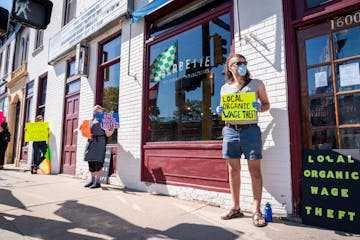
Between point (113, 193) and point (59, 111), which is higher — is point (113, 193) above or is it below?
below

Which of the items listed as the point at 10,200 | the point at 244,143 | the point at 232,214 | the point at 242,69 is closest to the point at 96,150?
the point at 10,200

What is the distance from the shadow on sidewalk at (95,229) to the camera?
2602 mm

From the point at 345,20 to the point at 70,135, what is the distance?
6.97 metres

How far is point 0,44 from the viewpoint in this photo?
15.7 metres

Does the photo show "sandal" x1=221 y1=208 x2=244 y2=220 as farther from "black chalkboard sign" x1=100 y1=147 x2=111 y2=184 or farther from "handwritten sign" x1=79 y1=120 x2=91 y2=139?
"handwritten sign" x1=79 y1=120 x2=91 y2=139

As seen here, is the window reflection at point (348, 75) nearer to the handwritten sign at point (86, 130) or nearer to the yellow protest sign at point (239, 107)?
the yellow protest sign at point (239, 107)

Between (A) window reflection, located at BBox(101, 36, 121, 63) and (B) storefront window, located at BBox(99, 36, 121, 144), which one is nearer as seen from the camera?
(B) storefront window, located at BBox(99, 36, 121, 144)

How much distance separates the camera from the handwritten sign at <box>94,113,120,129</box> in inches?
208

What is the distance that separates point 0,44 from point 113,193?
52.0 ft

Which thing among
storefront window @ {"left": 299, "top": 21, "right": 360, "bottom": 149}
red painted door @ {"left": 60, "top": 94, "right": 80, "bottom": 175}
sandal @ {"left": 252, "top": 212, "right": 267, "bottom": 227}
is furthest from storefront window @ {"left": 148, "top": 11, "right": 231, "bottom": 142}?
red painted door @ {"left": 60, "top": 94, "right": 80, "bottom": 175}

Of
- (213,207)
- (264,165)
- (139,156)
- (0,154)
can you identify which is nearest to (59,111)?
(0,154)

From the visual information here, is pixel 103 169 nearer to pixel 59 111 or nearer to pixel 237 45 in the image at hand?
pixel 59 111

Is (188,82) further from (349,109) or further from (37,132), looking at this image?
(37,132)

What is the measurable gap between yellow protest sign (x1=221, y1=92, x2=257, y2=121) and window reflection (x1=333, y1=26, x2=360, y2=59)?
1.15 meters
